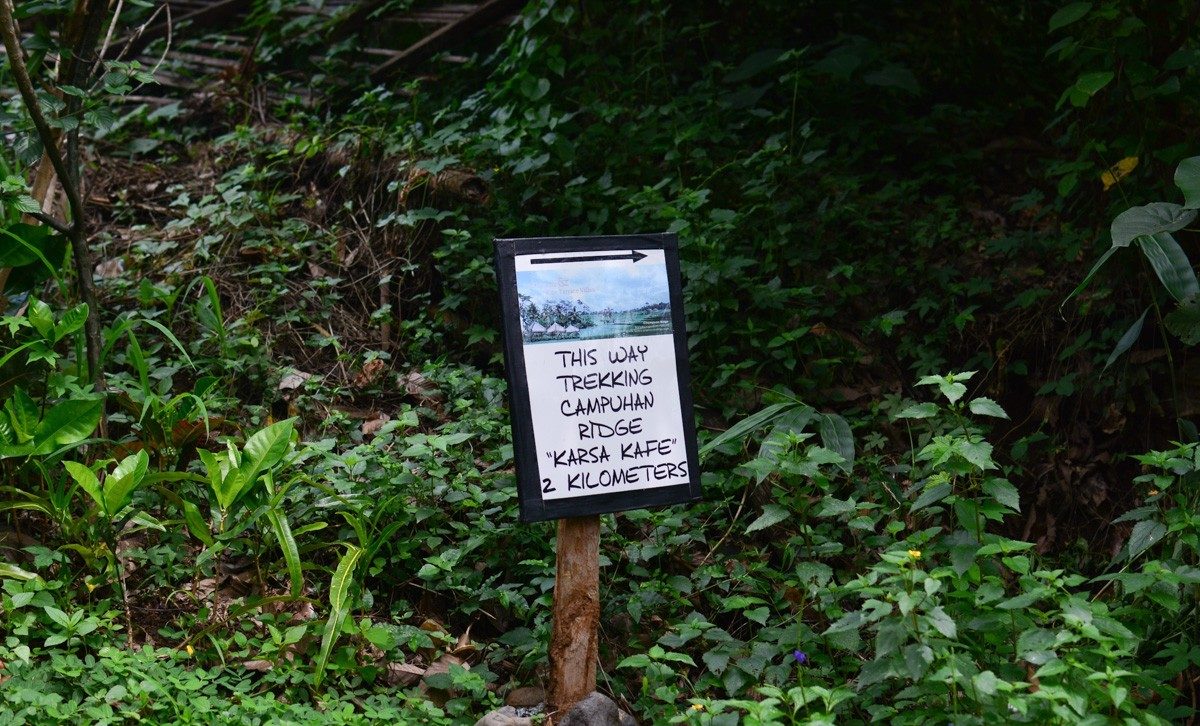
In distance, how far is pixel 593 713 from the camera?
253cm

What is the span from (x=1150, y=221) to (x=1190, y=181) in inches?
6.1

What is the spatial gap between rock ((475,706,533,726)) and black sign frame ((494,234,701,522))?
51cm

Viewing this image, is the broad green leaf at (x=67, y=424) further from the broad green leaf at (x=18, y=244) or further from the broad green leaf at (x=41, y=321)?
the broad green leaf at (x=18, y=244)

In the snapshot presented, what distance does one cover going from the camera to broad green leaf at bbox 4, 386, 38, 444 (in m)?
3.01

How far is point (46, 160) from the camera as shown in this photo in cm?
384

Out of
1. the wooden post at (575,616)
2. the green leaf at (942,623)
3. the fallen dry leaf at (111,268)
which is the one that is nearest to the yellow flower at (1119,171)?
the green leaf at (942,623)

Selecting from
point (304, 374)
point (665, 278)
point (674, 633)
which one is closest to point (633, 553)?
point (674, 633)

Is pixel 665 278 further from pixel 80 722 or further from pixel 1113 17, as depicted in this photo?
pixel 1113 17

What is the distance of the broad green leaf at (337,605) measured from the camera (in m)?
2.70

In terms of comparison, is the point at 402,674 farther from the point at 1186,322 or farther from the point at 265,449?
the point at 1186,322

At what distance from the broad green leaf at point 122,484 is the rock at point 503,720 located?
1176 mm

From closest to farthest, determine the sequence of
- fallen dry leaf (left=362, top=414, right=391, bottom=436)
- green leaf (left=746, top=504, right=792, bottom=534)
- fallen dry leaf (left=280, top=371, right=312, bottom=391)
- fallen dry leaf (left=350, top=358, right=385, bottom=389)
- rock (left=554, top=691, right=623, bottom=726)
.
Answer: rock (left=554, top=691, right=623, bottom=726) < green leaf (left=746, top=504, right=792, bottom=534) < fallen dry leaf (left=362, top=414, right=391, bottom=436) < fallen dry leaf (left=280, top=371, right=312, bottom=391) < fallen dry leaf (left=350, top=358, right=385, bottom=389)

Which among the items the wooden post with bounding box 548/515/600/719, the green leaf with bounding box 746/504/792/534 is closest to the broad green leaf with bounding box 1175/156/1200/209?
the green leaf with bounding box 746/504/792/534

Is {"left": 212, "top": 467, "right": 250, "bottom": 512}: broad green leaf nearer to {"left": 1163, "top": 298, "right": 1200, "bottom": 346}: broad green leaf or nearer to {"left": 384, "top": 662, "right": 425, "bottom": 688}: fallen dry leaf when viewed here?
{"left": 384, "top": 662, "right": 425, "bottom": 688}: fallen dry leaf
